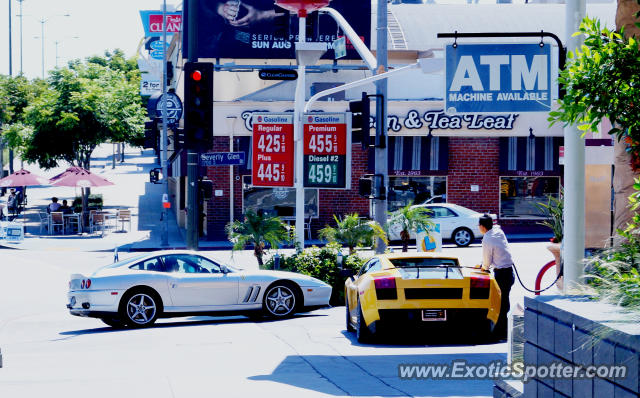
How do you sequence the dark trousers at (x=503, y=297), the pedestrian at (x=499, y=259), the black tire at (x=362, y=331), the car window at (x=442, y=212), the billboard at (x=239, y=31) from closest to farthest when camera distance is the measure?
the black tire at (x=362, y=331) < the dark trousers at (x=503, y=297) < the pedestrian at (x=499, y=259) < the car window at (x=442, y=212) < the billboard at (x=239, y=31)

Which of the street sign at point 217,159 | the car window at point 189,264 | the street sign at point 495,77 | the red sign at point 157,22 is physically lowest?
the car window at point 189,264

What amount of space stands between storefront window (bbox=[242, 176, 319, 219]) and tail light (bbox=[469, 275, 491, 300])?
26.4 metres

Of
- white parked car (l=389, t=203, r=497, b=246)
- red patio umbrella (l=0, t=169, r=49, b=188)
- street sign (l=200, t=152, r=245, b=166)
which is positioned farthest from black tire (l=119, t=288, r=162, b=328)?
red patio umbrella (l=0, t=169, r=49, b=188)

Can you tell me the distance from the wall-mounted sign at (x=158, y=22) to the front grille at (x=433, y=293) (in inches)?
1517

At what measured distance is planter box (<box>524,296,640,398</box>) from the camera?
15.9ft

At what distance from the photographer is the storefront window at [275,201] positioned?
1528 inches

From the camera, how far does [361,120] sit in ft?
63.6

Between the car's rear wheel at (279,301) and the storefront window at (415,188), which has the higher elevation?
the storefront window at (415,188)

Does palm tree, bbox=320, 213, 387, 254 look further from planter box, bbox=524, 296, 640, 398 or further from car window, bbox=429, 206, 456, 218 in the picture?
car window, bbox=429, 206, 456, 218

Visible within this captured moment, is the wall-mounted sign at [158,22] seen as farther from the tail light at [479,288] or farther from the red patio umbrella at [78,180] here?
the tail light at [479,288]

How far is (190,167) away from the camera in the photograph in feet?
62.2

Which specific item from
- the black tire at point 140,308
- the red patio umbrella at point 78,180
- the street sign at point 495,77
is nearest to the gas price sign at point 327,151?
the black tire at point 140,308

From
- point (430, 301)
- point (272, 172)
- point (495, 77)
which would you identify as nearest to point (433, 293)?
point (430, 301)

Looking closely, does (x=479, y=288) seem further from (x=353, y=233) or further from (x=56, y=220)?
→ (x=56, y=220)
